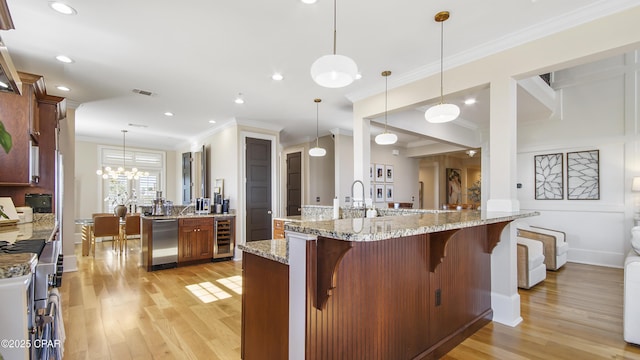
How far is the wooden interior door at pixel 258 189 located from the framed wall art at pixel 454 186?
7.35 meters

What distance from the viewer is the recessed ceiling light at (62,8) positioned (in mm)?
2188

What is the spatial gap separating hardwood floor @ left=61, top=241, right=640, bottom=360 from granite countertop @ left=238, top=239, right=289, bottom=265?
3.25 ft

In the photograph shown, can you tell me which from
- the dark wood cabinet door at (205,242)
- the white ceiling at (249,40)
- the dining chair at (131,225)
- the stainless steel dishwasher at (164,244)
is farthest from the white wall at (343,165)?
the dining chair at (131,225)

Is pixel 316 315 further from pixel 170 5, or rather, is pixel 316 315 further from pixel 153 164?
pixel 153 164

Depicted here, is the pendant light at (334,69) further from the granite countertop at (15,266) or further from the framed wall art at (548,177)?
the framed wall art at (548,177)

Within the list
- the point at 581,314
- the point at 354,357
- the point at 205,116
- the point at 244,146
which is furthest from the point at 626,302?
the point at 205,116

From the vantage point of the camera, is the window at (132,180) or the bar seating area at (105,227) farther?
the window at (132,180)

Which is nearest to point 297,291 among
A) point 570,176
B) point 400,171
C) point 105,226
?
point 105,226

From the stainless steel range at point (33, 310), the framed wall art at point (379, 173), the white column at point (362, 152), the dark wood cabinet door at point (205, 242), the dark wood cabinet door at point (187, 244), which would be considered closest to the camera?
the stainless steel range at point (33, 310)

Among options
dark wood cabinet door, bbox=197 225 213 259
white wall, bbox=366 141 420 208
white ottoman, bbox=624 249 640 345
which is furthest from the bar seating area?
white ottoman, bbox=624 249 640 345

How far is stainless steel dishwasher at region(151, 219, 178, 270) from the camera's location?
15.3 ft

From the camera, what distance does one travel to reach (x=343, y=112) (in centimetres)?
518

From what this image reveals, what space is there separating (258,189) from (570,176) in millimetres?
5774

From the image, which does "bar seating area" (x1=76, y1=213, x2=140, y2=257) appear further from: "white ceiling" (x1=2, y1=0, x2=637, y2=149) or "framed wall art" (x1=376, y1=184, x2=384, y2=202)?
"framed wall art" (x1=376, y1=184, x2=384, y2=202)
